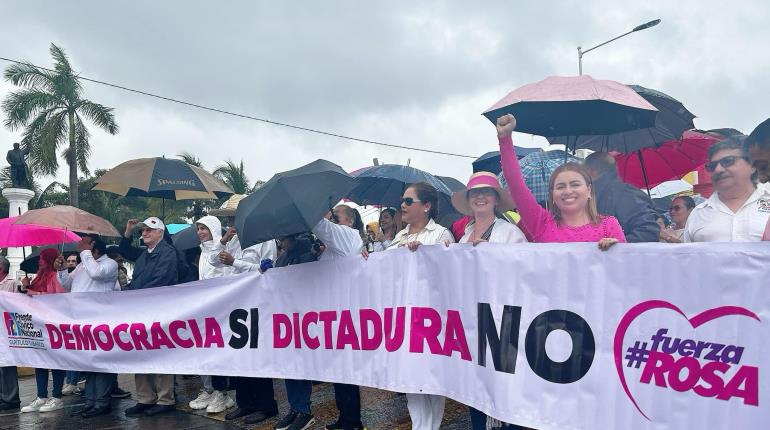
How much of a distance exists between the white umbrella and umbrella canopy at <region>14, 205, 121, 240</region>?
7.34m

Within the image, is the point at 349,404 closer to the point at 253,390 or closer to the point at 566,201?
the point at 253,390

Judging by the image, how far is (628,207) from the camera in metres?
3.74

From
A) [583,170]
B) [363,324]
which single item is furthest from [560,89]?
[363,324]

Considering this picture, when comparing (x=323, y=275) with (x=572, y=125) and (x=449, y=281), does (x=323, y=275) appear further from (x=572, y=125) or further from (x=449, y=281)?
(x=572, y=125)

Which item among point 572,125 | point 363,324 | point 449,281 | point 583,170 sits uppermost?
point 572,125

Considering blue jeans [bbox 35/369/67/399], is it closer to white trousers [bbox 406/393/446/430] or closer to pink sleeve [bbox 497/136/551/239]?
white trousers [bbox 406/393/446/430]

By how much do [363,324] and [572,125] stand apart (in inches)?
83.8

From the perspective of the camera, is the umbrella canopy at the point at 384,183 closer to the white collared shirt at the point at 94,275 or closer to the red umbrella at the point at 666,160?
the red umbrella at the point at 666,160

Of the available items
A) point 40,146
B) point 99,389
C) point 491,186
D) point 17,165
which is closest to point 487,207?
point 491,186

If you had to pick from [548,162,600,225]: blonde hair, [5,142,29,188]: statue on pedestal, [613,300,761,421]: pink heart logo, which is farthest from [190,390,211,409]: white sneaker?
[5,142,29,188]: statue on pedestal

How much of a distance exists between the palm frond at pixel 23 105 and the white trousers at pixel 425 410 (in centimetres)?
2847

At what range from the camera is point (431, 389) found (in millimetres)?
3920

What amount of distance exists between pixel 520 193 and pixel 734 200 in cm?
109

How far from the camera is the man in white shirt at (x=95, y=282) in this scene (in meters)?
6.24
